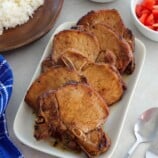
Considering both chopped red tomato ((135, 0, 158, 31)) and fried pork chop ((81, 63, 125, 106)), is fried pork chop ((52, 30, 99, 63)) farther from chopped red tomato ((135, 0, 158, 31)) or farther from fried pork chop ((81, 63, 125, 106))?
chopped red tomato ((135, 0, 158, 31))

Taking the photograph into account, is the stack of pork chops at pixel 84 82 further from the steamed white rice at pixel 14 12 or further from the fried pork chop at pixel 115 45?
the steamed white rice at pixel 14 12

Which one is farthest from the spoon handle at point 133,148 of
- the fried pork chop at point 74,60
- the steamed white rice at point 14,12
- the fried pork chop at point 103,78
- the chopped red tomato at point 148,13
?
the steamed white rice at point 14,12

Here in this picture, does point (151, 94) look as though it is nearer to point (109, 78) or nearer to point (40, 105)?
point (109, 78)

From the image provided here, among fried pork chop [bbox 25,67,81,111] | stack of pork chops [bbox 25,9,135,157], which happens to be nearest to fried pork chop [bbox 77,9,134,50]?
stack of pork chops [bbox 25,9,135,157]

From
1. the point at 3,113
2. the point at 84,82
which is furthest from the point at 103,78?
the point at 3,113

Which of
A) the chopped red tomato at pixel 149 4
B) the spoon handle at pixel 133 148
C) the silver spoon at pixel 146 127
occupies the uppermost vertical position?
the chopped red tomato at pixel 149 4

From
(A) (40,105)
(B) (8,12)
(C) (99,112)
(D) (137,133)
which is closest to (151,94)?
(D) (137,133)
